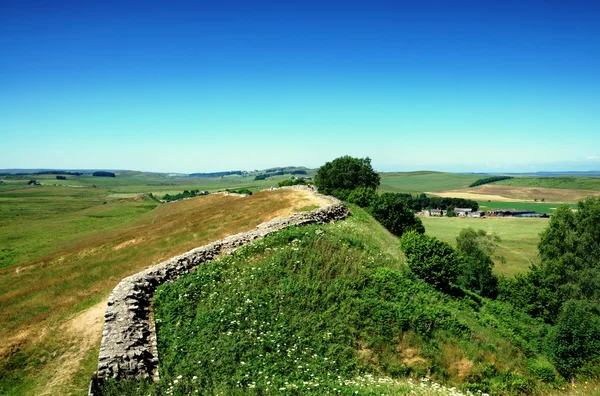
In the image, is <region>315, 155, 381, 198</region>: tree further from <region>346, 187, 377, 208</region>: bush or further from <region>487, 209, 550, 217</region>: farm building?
<region>487, 209, 550, 217</region>: farm building

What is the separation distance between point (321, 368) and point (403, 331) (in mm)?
5199

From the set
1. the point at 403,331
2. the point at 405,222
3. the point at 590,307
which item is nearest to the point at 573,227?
the point at 590,307

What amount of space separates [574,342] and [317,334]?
60.7 ft

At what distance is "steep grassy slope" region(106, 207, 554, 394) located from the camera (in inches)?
467

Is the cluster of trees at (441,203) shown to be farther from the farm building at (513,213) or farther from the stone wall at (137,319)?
the stone wall at (137,319)

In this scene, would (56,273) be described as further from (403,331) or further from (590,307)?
(590,307)

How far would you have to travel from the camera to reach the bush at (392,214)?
46625mm

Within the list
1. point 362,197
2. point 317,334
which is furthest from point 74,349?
point 362,197

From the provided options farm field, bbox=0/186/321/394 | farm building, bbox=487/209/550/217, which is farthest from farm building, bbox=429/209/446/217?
farm field, bbox=0/186/321/394

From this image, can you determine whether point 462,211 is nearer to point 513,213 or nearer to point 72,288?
point 513,213

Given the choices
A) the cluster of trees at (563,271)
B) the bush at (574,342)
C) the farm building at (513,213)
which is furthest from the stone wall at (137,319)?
the farm building at (513,213)

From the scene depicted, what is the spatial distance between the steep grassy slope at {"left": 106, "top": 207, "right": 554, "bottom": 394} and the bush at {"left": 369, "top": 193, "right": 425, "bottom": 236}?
2571cm

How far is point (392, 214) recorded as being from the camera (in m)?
47.4

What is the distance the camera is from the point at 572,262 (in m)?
37.4
